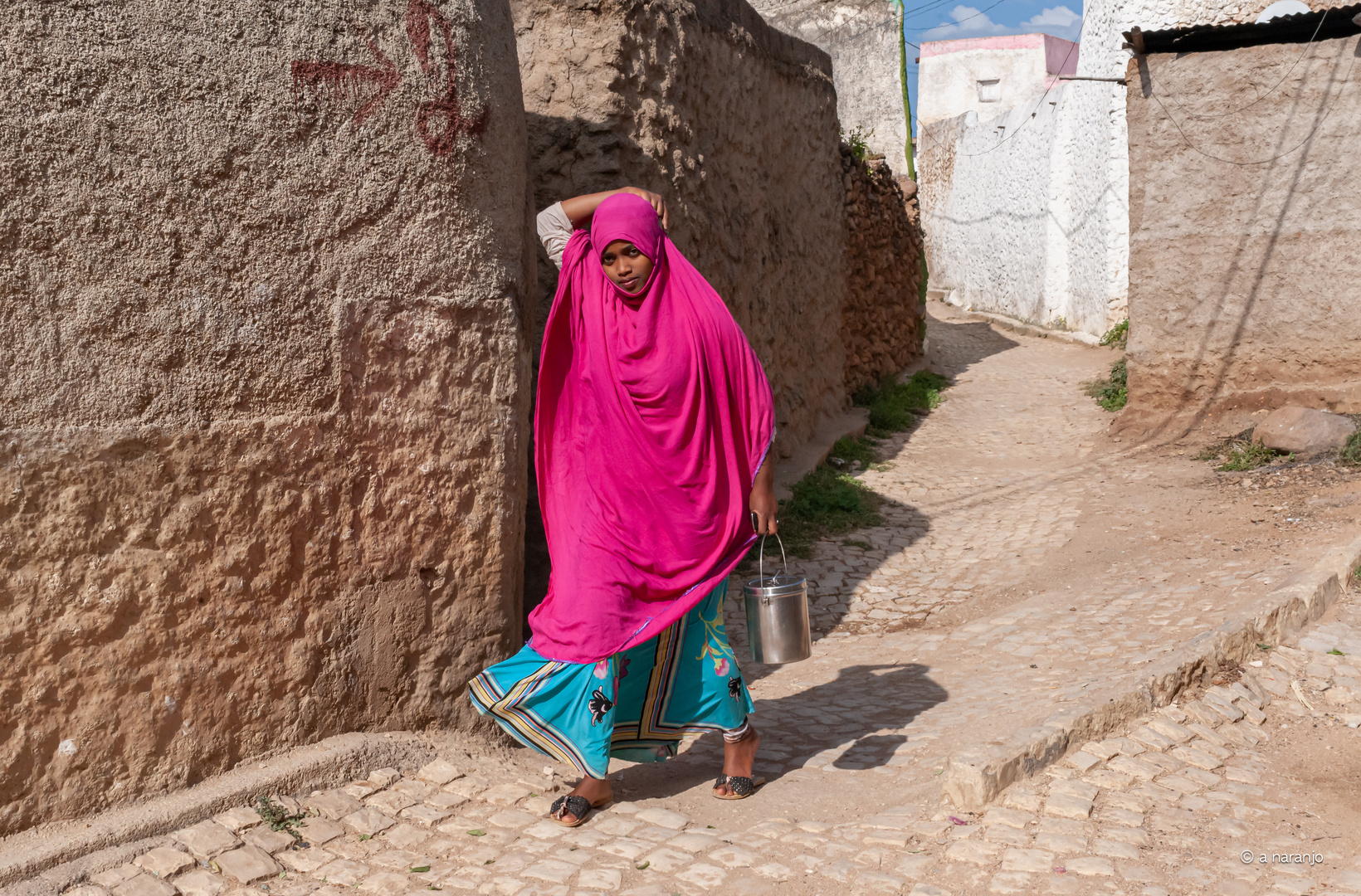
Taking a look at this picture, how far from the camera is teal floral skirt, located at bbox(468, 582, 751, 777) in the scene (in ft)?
9.60

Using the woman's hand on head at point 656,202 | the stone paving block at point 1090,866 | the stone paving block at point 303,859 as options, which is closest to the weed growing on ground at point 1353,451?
the stone paving block at point 1090,866

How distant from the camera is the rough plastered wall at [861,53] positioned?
16875 mm

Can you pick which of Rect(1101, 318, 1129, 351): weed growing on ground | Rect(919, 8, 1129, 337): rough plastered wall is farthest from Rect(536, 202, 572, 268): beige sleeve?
Rect(919, 8, 1129, 337): rough plastered wall

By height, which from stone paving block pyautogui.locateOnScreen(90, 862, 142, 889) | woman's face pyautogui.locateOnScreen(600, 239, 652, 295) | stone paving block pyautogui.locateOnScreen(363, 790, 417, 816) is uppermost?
woman's face pyautogui.locateOnScreen(600, 239, 652, 295)

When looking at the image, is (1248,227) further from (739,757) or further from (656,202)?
(739,757)

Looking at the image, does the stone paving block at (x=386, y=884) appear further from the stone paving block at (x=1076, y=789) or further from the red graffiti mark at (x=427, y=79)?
the red graffiti mark at (x=427, y=79)

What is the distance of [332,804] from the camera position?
2.86 metres

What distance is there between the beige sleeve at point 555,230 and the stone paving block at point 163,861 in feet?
5.83

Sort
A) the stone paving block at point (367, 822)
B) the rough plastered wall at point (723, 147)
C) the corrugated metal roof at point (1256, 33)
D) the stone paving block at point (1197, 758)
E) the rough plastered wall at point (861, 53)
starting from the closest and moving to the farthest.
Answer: the stone paving block at point (367, 822)
the stone paving block at point (1197, 758)
the rough plastered wall at point (723, 147)
the corrugated metal roof at point (1256, 33)
the rough plastered wall at point (861, 53)

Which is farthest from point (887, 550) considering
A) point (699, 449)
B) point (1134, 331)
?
point (699, 449)

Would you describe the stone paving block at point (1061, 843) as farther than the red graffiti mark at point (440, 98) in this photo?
No

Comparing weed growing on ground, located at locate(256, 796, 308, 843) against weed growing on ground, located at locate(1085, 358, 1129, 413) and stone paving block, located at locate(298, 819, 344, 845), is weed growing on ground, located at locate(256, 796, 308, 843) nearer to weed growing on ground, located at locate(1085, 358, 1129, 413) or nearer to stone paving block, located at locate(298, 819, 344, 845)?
stone paving block, located at locate(298, 819, 344, 845)

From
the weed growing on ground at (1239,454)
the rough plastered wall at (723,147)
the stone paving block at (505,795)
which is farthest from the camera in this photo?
the weed growing on ground at (1239,454)

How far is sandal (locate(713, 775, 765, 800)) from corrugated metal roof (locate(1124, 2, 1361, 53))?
5947 mm
